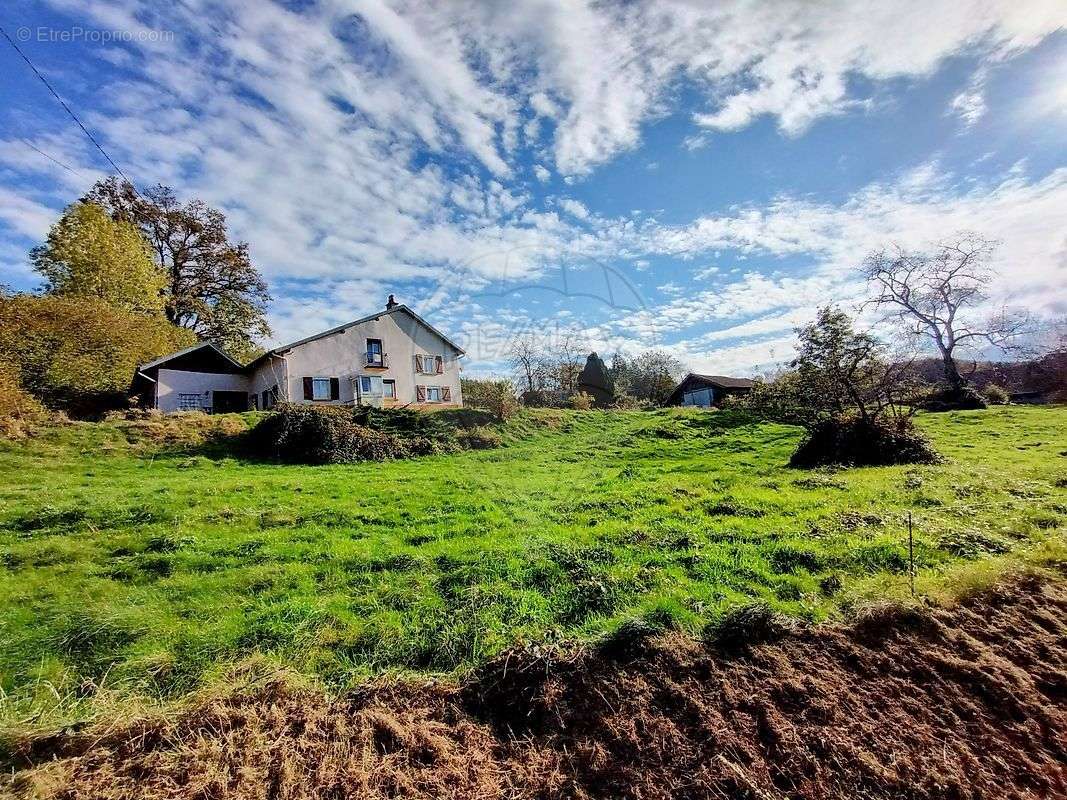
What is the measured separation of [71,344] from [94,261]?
26.1 ft

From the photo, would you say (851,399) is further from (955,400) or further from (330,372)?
(330,372)

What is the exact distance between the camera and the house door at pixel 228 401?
26.5 metres

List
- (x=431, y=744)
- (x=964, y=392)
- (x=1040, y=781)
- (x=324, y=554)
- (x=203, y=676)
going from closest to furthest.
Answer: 1. (x=1040, y=781)
2. (x=431, y=744)
3. (x=203, y=676)
4. (x=324, y=554)
5. (x=964, y=392)

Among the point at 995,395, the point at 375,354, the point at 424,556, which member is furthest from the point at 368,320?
the point at 995,395

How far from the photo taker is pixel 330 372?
27.8 meters

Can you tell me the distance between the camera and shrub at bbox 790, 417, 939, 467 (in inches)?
484

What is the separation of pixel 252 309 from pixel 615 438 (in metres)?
30.5

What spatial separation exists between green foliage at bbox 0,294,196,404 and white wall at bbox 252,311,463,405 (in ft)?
20.4

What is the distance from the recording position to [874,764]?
250cm

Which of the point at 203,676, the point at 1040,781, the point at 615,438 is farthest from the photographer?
the point at 615,438

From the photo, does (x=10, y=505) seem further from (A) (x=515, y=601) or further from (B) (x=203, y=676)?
(A) (x=515, y=601)

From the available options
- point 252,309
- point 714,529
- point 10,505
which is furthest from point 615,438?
point 252,309

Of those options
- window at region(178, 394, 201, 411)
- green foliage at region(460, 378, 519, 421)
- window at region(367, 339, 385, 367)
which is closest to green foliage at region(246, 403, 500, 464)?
green foliage at region(460, 378, 519, 421)

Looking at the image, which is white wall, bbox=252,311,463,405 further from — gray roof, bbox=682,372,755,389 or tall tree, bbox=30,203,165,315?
gray roof, bbox=682,372,755,389
